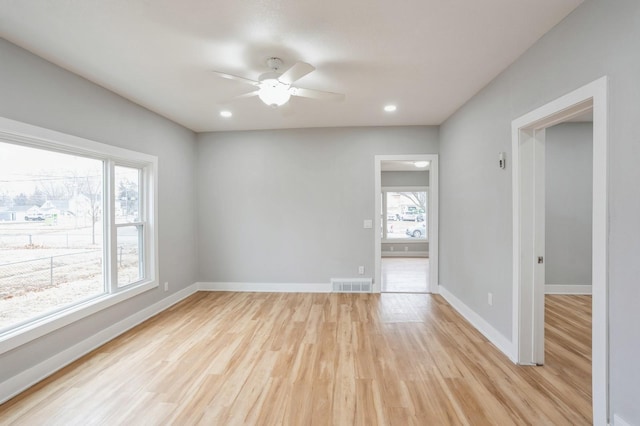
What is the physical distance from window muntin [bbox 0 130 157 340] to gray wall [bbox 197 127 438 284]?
1.17 metres

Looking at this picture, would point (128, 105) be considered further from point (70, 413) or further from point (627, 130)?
point (627, 130)

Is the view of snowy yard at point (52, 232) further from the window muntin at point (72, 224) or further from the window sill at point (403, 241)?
the window sill at point (403, 241)

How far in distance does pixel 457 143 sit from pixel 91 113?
437 centimetres

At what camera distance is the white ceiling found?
1.84m

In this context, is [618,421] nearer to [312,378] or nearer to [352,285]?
[312,378]

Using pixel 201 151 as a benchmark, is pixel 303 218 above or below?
below

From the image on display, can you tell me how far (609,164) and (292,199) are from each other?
382 centimetres

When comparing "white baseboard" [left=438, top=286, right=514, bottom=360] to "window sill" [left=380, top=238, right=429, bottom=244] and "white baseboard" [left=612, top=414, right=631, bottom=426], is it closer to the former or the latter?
"white baseboard" [left=612, top=414, right=631, bottom=426]

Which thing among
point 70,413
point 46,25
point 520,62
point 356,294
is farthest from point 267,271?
point 520,62

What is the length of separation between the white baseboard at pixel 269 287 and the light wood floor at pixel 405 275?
1128 mm

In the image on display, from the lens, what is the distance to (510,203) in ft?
8.70

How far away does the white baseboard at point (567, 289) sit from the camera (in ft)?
14.6

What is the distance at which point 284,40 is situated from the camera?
219cm

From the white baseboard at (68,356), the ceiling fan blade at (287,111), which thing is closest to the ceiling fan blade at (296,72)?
the ceiling fan blade at (287,111)
